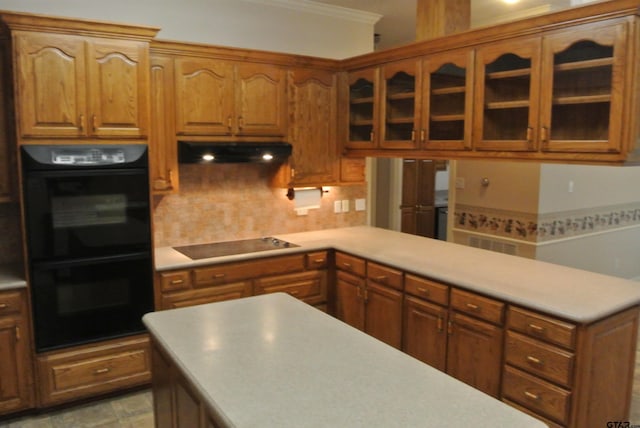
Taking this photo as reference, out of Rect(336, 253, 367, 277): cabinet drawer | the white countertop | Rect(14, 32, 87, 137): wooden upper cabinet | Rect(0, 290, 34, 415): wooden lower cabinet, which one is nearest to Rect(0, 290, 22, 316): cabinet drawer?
Rect(0, 290, 34, 415): wooden lower cabinet

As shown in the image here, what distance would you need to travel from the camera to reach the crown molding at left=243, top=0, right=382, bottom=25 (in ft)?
14.0

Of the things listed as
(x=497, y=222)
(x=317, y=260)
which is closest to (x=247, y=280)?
(x=317, y=260)

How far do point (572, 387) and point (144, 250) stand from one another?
264 cm

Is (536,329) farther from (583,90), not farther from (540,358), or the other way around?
(583,90)

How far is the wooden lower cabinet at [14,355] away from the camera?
3.02 meters

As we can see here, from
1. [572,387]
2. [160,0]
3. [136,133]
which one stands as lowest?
[572,387]

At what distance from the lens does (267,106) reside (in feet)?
13.2

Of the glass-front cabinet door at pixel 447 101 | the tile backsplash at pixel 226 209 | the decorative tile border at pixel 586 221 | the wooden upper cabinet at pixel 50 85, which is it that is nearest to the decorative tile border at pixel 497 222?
the decorative tile border at pixel 586 221

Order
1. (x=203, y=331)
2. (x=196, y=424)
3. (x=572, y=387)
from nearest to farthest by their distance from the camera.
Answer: (x=196, y=424) < (x=203, y=331) < (x=572, y=387)

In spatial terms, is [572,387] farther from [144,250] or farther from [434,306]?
[144,250]

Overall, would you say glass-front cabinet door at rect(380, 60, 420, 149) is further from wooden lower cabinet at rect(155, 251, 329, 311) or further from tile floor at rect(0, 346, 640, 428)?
tile floor at rect(0, 346, 640, 428)

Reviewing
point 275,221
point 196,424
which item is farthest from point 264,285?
point 196,424

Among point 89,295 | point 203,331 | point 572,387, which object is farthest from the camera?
point 89,295

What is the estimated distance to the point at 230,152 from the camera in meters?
3.77
